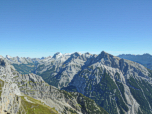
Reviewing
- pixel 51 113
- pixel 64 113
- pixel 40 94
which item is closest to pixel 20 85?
pixel 40 94

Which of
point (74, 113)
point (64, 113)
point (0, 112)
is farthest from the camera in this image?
point (74, 113)

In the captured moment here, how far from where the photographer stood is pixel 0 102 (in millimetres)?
87750

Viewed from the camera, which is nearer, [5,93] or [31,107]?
[5,93]

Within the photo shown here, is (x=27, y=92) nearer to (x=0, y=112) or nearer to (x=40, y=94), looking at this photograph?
(x=40, y=94)

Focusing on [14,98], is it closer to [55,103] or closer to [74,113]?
[55,103]

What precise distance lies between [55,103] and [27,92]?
52674mm

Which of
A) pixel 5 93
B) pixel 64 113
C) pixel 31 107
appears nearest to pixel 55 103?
pixel 64 113

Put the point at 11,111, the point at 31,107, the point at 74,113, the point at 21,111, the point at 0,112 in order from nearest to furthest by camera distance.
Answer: the point at 0,112
the point at 11,111
the point at 21,111
the point at 31,107
the point at 74,113

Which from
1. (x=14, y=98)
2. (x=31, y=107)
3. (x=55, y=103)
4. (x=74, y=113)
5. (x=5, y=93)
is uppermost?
(x=5, y=93)

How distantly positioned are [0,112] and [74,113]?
387 feet

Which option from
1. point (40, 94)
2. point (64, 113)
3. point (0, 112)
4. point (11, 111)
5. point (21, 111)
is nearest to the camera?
point (0, 112)

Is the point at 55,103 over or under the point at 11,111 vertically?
under

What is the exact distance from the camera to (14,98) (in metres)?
105

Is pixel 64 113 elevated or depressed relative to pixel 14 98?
depressed
